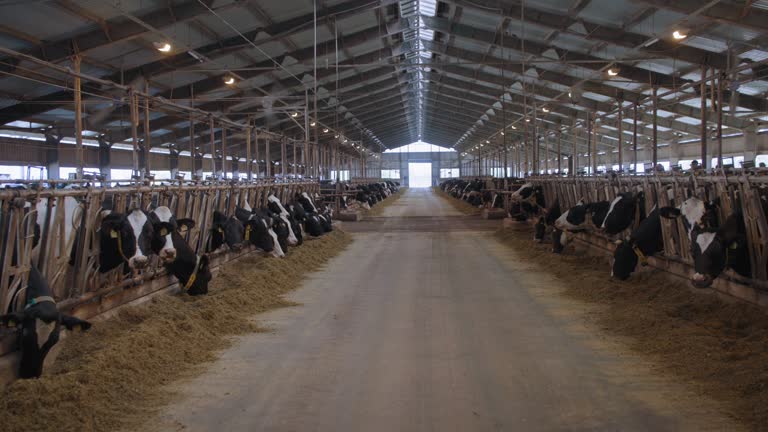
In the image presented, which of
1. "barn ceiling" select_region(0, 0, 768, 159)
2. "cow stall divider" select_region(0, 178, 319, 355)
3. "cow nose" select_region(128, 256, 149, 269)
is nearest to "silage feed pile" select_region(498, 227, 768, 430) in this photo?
"barn ceiling" select_region(0, 0, 768, 159)

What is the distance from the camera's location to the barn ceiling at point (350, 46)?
51.6 ft

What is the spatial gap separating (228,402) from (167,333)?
6.03 ft

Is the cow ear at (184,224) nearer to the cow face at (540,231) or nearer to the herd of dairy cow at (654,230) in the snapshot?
the herd of dairy cow at (654,230)

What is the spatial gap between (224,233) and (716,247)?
23.7 ft

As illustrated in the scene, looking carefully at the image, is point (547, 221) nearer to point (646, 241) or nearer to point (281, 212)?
point (281, 212)

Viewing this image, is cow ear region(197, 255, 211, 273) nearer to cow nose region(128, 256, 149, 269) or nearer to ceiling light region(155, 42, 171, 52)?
cow nose region(128, 256, 149, 269)

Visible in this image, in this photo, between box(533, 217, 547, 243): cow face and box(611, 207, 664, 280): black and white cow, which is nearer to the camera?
box(611, 207, 664, 280): black and white cow

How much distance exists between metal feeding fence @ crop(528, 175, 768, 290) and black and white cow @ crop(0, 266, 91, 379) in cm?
690

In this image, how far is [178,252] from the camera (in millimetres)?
8438

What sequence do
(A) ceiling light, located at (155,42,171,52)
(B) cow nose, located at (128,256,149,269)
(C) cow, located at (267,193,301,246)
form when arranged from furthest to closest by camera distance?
1. (A) ceiling light, located at (155,42,171,52)
2. (C) cow, located at (267,193,301,246)
3. (B) cow nose, located at (128,256,149,269)

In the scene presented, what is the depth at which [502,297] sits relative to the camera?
32.5 feet

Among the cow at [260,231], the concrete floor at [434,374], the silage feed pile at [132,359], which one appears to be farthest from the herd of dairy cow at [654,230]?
the cow at [260,231]

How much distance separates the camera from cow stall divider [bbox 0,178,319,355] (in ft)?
19.7

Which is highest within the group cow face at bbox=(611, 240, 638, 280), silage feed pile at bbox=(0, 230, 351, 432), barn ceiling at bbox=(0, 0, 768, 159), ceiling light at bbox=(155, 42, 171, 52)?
barn ceiling at bbox=(0, 0, 768, 159)
